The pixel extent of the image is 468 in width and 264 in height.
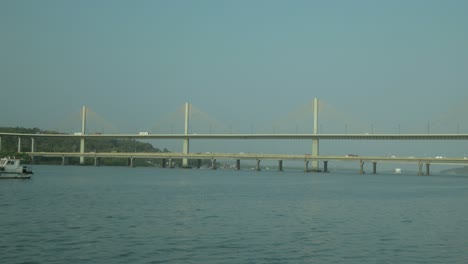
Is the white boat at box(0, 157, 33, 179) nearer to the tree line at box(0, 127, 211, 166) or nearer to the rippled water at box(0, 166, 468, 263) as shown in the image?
the rippled water at box(0, 166, 468, 263)

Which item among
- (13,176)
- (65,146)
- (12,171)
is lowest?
(13,176)

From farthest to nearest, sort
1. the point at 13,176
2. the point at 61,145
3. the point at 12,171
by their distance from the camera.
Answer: the point at 61,145, the point at 12,171, the point at 13,176

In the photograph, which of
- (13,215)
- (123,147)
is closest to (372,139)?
(123,147)

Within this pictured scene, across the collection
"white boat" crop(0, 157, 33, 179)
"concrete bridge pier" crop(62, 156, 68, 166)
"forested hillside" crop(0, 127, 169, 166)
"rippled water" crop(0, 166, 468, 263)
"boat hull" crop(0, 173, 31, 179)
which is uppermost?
"forested hillside" crop(0, 127, 169, 166)


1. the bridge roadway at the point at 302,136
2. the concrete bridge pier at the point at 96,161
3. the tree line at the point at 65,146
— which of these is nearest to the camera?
the bridge roadway at the point at 302,136

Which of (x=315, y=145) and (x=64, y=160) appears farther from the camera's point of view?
Result: (x=64, y=160)

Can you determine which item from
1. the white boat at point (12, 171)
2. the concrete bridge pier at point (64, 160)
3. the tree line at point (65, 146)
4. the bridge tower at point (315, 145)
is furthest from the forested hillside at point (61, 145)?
the white boat at point (12, 171)

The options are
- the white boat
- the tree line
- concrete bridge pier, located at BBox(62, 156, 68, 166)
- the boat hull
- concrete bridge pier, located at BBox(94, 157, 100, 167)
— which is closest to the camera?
the boat hull

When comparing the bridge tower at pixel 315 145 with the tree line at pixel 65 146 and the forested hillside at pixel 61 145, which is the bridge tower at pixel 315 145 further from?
the forested hillside at pixel 61 145

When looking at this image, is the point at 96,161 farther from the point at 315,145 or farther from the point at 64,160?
the point at 315,145

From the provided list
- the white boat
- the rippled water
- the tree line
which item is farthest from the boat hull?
the tree line

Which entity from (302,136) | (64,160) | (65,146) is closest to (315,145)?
(302,136)

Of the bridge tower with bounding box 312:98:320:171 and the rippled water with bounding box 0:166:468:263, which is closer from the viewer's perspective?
the rippled water with bounding box 0:166:468:263

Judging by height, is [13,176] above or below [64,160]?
below
